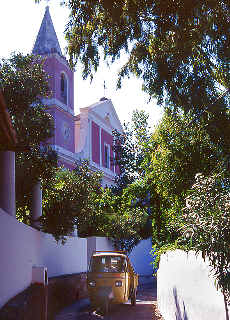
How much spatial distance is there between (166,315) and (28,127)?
20.1 feet

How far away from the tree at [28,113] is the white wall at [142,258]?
21270mm

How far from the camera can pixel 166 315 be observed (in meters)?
12.6

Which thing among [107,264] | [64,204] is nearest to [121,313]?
[107,264]

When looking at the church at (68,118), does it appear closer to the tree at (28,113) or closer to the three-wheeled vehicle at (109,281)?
the three-wheeled vehicle at (109,281)

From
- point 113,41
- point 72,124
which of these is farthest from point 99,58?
point 72,124

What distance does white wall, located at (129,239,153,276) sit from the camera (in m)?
34.2

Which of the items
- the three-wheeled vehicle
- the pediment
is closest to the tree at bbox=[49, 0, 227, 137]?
the three-wheeled vehicle

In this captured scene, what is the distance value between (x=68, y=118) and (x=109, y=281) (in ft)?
53.5

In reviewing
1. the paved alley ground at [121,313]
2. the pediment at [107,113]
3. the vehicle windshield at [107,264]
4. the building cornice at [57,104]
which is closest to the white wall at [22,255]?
the vehicle windshield at [107,264]

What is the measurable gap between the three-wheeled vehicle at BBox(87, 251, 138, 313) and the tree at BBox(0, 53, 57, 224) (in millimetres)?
3944

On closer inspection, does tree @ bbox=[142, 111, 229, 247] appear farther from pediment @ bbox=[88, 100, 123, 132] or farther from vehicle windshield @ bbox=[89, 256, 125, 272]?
pediment @ bbox=[88, 100, 123, 132]

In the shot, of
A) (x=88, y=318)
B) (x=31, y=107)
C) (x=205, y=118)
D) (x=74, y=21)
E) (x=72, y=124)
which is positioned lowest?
(x=88, y=318)

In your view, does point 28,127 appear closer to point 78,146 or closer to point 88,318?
point 88,318

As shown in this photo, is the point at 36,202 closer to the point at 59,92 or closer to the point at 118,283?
the point at 118,283
